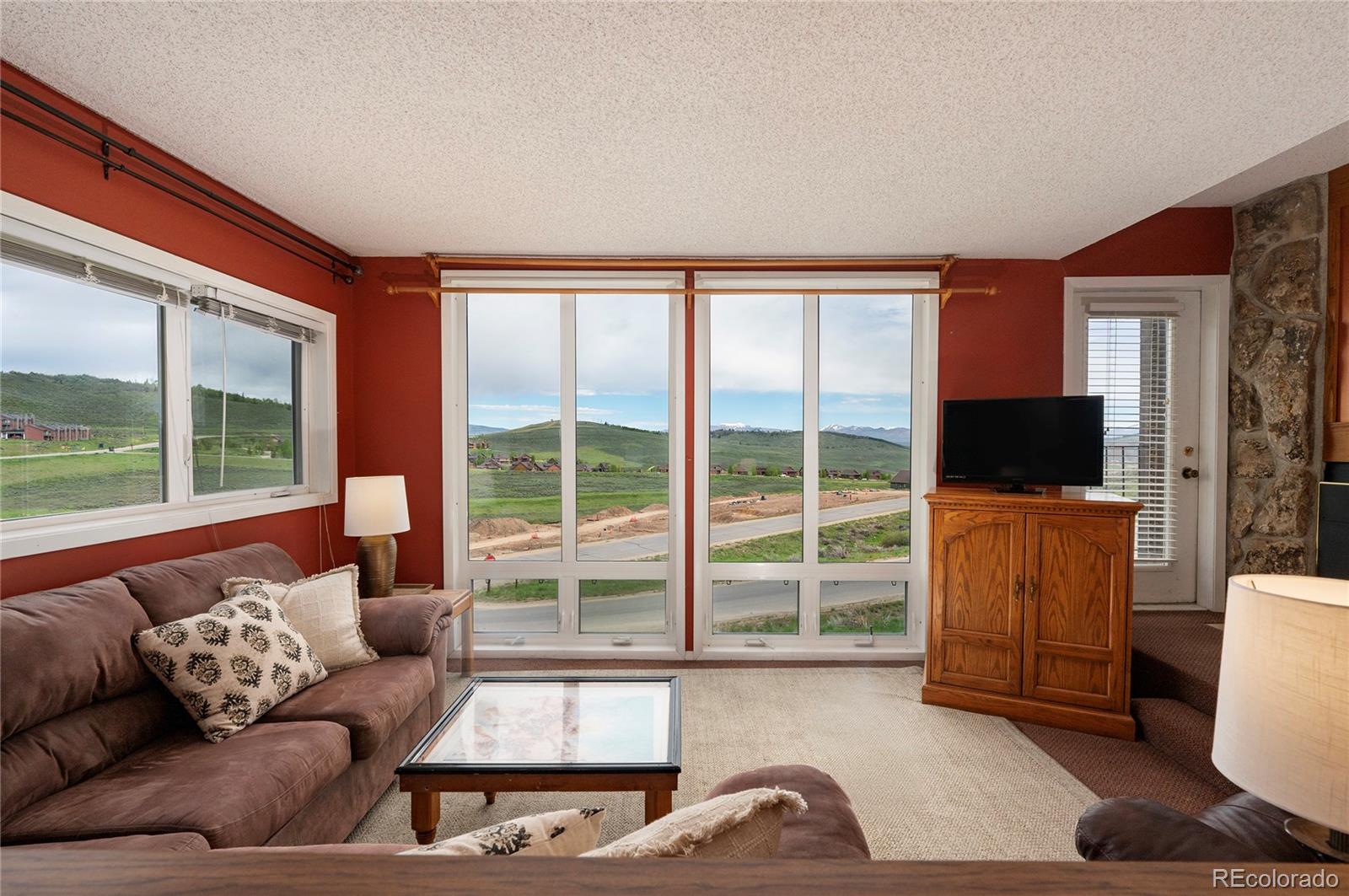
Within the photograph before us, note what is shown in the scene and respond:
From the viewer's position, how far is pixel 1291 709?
1020 millimetres

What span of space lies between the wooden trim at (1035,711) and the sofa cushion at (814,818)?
2145mm

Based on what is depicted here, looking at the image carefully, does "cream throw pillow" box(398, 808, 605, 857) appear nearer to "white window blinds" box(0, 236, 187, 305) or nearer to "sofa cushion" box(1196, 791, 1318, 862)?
"sofa cushion" box(1196, 791, 1318, 862)

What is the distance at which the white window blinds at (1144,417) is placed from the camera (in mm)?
4016

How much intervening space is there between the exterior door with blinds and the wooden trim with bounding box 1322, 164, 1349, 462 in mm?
613

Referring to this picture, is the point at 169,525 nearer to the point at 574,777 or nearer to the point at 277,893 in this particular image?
the point at 574,777

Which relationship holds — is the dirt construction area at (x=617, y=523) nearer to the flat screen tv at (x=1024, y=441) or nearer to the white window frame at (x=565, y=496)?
the white window frame at (x=565, y=496)

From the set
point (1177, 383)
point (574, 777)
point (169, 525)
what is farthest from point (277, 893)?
point (1177, 383)

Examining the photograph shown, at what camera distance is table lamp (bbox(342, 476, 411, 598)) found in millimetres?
3320

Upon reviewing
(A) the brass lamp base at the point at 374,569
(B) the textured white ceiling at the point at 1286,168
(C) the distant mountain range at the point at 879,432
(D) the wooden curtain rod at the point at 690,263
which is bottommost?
(A) the brass lamp base at the point at 374,569

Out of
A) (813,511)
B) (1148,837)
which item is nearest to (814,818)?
(1148,837)

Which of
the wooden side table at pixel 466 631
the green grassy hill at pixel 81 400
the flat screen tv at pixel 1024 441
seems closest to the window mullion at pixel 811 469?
the flat screen tv at pixel 1024 441

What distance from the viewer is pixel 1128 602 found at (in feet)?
10.0

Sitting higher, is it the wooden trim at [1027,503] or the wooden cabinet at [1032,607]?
the wooden trim at [1027,503]

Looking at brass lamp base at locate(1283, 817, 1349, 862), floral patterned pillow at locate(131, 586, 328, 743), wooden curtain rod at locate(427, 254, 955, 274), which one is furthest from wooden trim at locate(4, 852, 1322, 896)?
wooden curtain rod at locate(427, 254, 955, 274)
